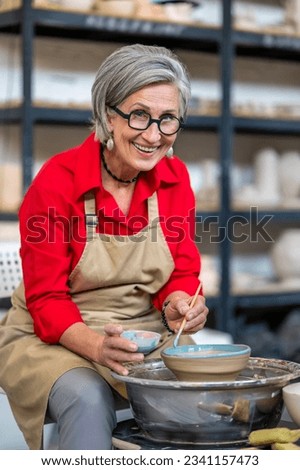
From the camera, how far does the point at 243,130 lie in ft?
14.1

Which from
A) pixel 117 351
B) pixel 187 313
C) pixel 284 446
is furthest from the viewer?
pixel 187 313

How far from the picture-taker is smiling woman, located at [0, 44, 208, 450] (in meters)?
1.80

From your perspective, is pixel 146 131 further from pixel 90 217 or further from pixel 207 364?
pixel 207 364

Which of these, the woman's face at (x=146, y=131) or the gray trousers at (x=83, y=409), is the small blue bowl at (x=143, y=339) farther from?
the woman's face at (x=146, y=131)

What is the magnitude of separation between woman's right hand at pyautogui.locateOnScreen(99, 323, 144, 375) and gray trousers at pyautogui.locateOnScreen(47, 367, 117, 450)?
68mm

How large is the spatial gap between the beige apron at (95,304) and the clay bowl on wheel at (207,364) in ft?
0.93

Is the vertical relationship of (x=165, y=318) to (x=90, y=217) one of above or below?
below

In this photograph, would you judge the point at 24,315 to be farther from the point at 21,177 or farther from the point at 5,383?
the point at 21,177

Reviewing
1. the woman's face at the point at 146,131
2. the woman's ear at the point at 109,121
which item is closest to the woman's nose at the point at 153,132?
the woman's face at the point at 146,131

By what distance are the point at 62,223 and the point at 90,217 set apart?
70mm

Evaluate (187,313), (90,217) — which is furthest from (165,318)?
(90,217)

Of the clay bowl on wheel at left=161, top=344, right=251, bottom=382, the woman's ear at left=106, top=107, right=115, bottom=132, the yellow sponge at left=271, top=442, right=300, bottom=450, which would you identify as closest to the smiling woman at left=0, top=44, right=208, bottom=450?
the woman's ear at left=106, top=107, right=115, bottom=132

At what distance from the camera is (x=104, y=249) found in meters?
1.93
